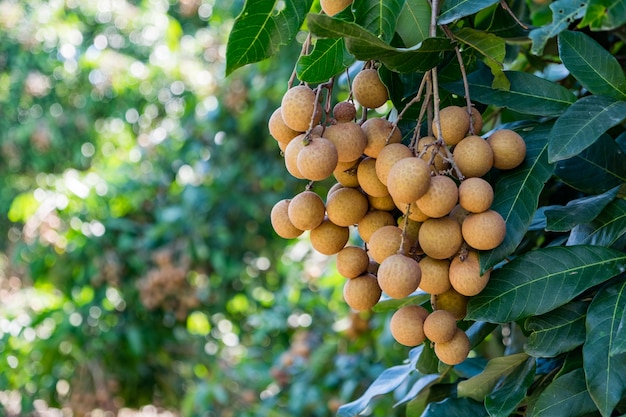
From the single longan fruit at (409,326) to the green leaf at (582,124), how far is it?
145mm

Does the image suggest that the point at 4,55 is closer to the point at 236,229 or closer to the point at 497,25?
the point at 236,229

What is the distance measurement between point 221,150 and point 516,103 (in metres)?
1.94

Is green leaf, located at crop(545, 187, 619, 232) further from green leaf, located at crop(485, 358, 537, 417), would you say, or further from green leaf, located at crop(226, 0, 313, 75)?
green leaf, located at crop(226, 0, 313, 75)

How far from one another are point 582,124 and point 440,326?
6.8 inches

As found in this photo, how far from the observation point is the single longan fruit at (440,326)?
1.61 feet

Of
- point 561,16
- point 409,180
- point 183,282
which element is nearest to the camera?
point 409,180

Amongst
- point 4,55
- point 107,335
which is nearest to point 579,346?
point 107,335

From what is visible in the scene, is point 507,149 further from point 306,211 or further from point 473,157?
point 306,211

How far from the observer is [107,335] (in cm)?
224

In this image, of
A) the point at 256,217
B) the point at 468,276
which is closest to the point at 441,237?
the point at 468,276

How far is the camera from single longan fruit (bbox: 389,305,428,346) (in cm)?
52

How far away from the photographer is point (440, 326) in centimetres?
49

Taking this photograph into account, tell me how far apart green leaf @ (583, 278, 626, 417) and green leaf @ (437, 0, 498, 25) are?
0.74 feet

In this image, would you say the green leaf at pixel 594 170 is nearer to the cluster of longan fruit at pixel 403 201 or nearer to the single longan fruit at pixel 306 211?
the cluster of longan fruit at pixel 403 201
